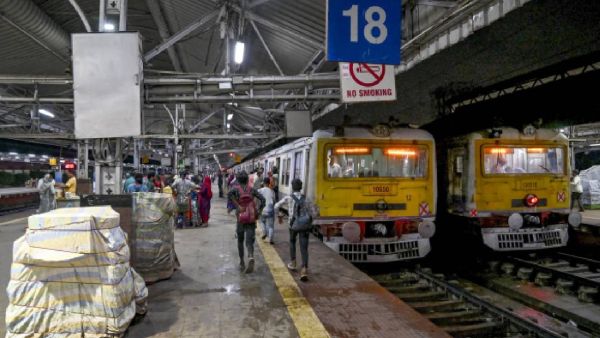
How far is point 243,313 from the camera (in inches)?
174

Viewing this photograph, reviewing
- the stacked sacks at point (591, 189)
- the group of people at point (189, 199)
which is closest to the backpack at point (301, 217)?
the group of people at point (189, 199)

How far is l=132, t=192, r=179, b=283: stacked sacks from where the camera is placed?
17.7 feet

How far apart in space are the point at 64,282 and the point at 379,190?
5.36 metres

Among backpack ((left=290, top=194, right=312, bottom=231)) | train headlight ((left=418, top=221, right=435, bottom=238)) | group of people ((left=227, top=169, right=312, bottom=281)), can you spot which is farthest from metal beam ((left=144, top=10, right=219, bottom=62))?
train headlight ((left=418, top=221, right=435, bottom=238))

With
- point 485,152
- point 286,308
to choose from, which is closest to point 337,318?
point 286,308

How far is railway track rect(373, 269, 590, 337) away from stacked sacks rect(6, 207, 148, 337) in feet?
12.5

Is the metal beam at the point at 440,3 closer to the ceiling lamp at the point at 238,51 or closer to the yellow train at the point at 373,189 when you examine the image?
the yellow train at the point at 373,189

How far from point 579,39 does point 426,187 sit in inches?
136

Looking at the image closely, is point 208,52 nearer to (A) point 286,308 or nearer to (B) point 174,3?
(B) point 174,3

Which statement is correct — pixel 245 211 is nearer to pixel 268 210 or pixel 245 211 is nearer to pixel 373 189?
pixel 268 210

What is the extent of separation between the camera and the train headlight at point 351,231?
23.0ft

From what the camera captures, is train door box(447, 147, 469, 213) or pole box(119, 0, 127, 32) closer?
pole box(119, 0, 127, 32)

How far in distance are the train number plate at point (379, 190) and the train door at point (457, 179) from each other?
76.0 inches

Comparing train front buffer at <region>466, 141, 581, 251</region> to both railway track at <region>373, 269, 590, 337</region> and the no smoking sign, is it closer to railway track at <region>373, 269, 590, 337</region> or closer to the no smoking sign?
railway track at <region>373, 269, 590, 337</region>
